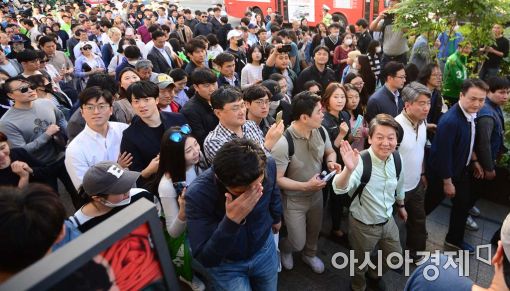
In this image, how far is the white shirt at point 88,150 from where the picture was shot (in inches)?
117

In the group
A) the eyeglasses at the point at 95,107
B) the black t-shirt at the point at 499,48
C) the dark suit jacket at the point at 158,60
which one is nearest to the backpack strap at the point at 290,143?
the eyeglasses at the point at 95,107

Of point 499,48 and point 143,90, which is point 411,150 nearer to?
point 143,90

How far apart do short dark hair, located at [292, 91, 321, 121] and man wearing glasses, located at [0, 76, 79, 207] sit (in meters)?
2.37

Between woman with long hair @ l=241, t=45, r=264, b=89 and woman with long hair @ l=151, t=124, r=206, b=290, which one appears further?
woman with long hair @ l=241, t=45, r=264, b=89

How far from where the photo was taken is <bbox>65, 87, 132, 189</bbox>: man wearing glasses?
2992 mm

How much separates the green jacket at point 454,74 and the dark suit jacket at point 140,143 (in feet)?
15.0

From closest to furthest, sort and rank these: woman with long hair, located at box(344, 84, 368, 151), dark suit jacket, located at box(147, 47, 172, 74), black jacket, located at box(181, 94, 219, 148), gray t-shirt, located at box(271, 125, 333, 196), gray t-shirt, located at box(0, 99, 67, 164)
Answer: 1. gray t-shirt, located at box(271, 125, 333, 196)
2. gray t-shirt, located at box(0, 99, 67, 164)
3. black jacket, located at box(181, 94, 219, 148)
4. woman with long hair, located at box(344, 84, 368, 151)
5. dark suit jacket, located at box(147, 47, 172, 74)

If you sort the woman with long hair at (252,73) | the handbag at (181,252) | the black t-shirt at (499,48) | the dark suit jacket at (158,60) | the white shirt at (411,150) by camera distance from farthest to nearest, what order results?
the black t-shirt at (499,48)
the dark suit jacket at (158,60)
the woman with long hair at (252,73)
the white shirt at (411,150)
the handbag at (181,252)

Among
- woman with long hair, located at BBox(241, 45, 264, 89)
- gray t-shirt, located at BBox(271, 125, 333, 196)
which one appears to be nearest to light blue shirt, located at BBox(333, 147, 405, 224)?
gray t-shirt, located at BBox(271, 125, 333, 196)

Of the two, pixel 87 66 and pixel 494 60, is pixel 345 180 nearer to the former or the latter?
pixel 87 66

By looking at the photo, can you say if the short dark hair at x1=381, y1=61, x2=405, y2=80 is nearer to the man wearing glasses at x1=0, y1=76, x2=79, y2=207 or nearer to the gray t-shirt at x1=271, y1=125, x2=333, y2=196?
the gray t-shirt at x1=271, y1=125, x2=333, y2=196

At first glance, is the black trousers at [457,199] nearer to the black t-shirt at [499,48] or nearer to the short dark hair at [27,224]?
the short dark hair at [27,224]

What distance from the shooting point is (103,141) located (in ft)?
10.6

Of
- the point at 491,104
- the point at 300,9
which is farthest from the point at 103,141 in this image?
the point at 300,9
